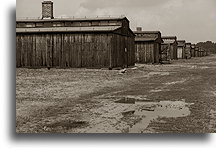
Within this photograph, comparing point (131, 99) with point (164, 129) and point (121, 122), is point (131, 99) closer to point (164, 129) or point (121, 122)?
point (121, 122)

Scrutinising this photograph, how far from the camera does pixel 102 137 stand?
235 inches

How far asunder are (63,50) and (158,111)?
2123 centimetres

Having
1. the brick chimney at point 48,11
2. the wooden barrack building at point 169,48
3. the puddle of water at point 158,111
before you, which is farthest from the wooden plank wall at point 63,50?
the wooden barrack building at point 169,48

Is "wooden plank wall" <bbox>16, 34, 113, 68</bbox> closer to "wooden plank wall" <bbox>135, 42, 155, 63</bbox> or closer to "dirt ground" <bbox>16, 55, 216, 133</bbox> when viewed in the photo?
"dirt ground" <bbox>16, 55, 216, 133</bbox>

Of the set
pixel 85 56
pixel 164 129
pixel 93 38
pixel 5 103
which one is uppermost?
pixel 93 38

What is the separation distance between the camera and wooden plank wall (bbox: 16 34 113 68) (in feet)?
94.8

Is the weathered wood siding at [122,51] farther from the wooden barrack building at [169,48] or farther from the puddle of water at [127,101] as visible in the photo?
the wooden barrack building at [169,48]

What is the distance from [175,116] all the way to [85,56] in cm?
2085

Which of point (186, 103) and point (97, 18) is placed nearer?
point (186, 103)

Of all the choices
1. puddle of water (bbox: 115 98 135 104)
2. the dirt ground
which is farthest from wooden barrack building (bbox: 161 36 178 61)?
puddle of water (bbox: 115 98 135 104)

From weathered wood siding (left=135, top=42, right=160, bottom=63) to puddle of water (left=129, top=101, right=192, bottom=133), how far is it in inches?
1377

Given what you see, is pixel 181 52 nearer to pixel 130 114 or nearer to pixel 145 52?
pixel 145 52

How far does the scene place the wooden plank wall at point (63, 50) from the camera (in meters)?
28.9

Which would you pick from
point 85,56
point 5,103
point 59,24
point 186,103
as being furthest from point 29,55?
point 5,103
